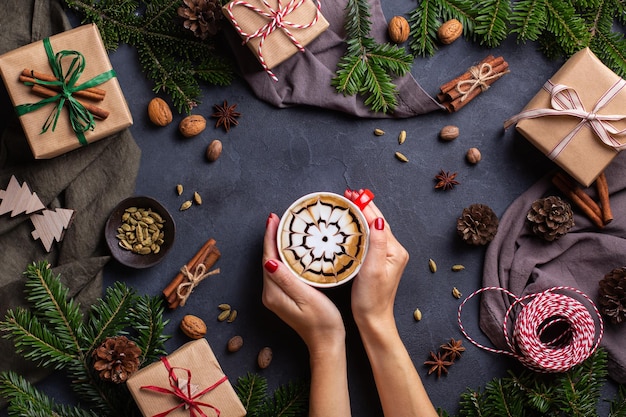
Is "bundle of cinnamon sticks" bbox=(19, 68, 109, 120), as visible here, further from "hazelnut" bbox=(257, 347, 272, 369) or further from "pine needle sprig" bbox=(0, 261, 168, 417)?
"hazelnut" bbox=(257, 347, 272, 369)

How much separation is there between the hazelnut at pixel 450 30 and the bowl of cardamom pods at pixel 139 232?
3.13ft

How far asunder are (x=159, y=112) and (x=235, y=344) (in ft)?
2.31

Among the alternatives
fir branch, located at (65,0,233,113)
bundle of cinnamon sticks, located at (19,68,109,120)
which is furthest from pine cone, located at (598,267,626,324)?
bundle of cinnamon sticks, located at (19,68,109,120)

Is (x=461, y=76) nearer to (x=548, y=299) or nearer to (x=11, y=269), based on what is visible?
(x=548, y=299)

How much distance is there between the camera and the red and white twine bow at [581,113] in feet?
5.49

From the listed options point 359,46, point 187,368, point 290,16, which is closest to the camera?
point 187,368

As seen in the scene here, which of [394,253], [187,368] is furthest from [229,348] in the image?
[394,253]

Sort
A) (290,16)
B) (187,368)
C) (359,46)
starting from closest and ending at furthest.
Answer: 1. (187,368)
2. (290,16)
3. (359,46)

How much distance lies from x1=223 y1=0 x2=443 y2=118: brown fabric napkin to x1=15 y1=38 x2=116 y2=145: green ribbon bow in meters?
0.43

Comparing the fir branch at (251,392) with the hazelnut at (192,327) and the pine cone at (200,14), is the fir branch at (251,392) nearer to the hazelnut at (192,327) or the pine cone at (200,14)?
the hazelnut at (192,327)

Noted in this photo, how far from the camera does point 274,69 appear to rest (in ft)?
5.89

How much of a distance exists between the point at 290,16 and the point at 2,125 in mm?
847

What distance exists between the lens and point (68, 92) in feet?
5.07

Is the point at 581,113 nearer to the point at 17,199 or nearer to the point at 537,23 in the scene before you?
the point at 537,23
